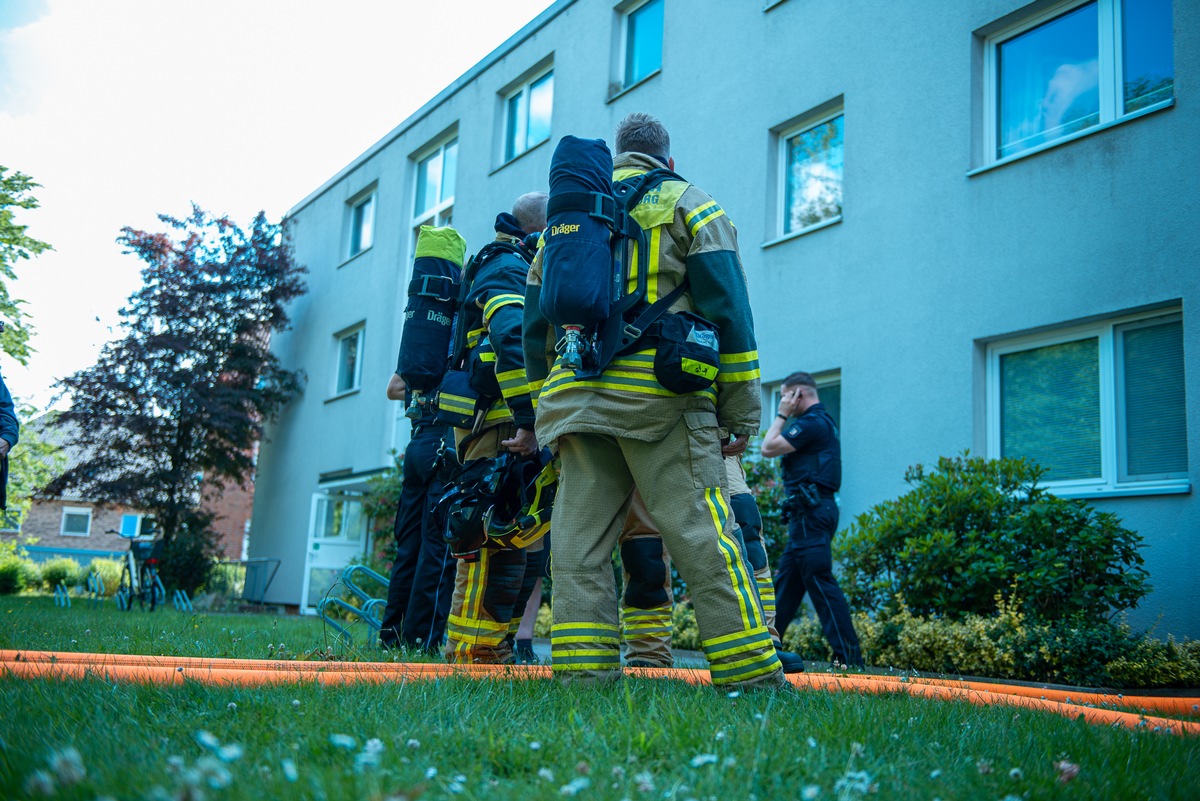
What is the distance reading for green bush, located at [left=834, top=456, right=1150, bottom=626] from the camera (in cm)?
662

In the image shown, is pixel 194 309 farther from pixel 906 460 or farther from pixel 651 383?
pixel 651 383

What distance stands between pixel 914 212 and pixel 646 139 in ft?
19.4

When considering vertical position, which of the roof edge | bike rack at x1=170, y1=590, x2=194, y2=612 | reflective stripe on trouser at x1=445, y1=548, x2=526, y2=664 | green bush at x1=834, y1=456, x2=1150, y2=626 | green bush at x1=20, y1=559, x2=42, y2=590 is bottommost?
green bush at x1=20, y1=559, x2=42, y2=590

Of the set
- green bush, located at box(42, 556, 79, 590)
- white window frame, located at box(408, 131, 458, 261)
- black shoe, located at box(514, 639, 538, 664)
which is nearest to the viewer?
black shoe, located at box(514, 639, 538, 664)

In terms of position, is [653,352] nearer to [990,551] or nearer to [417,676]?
[417,676]

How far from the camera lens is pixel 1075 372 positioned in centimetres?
825

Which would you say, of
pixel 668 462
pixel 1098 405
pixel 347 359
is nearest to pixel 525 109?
pixel 347 359

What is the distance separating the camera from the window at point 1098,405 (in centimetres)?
757

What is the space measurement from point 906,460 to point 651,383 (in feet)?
20.2

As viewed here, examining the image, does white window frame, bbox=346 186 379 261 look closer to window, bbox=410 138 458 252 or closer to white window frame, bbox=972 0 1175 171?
window, bbox=410 138 458 252

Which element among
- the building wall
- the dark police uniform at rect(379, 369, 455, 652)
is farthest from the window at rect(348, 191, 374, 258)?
the dark police uniform at rect(379, 369, 455, 652)

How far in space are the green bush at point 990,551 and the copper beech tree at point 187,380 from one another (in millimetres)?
16525

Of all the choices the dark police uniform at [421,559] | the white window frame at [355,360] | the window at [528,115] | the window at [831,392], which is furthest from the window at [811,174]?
the white window frame at [355,360]

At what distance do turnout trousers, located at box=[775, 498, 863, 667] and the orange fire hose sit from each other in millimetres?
1924
